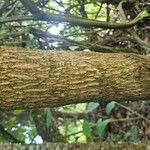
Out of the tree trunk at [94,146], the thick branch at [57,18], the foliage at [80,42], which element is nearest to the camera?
the thick branch at [57,18]

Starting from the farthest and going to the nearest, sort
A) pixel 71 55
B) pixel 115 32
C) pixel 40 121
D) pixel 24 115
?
pixel 24 115
pixel 115 32
pixel 40 121
pixel 71 55

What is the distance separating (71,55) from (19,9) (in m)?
0.87

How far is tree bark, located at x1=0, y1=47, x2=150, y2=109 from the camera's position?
121 centimetres

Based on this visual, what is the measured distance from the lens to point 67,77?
4.20 ft

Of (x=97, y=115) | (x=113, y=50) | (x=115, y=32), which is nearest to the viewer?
(x=113, y=50)

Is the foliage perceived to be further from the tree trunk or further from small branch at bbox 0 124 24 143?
the tree trunk

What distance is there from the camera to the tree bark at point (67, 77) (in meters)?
1.21

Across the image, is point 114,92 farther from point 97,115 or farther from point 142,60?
point 97,115

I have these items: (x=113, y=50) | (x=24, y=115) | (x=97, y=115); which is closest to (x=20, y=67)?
(x=113, y=50)

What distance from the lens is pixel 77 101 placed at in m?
1.31

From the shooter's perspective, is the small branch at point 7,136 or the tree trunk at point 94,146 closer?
the tree trunk at point 94,146

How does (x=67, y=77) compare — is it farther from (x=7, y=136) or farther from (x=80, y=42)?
(x=7, y=136)

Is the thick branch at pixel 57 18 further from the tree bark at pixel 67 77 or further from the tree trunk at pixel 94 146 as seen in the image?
the tree trunk at pixel 94 146

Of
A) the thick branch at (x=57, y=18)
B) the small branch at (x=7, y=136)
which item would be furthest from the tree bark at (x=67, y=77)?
the small branch at (x=7, y=136)
